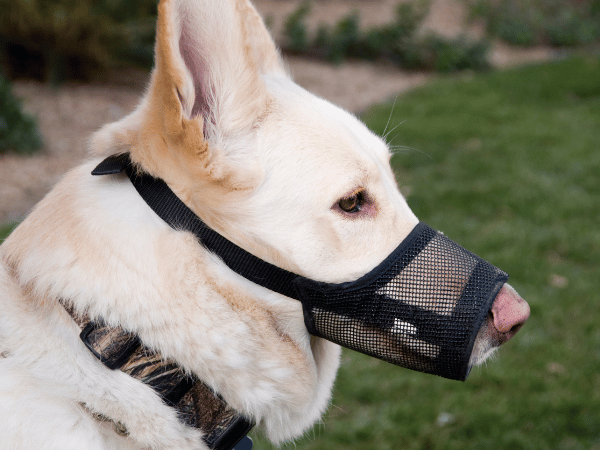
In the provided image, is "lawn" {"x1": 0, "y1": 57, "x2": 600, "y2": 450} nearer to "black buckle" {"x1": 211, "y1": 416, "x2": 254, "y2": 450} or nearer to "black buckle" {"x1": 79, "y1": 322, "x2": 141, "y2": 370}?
"black buckle" {"x1": 211, "y1": 416, "x2": 254, "y2": 450}

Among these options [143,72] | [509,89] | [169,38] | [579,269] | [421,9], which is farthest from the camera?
[421,9]

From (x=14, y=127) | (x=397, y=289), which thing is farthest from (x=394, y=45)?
(x=397, y=289)

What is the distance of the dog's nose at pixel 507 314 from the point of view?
1595mm

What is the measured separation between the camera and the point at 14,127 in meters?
5.47

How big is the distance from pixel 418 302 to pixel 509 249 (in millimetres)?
3492

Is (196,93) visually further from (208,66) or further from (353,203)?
(353,203)

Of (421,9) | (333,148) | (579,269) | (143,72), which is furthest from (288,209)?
(421,9)

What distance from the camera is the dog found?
144 centimetres

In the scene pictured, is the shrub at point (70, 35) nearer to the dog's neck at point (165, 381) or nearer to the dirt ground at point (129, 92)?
the dirt ground at point (129, 92)

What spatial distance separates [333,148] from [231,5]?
1.67ft

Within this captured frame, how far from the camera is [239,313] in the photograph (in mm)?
1576

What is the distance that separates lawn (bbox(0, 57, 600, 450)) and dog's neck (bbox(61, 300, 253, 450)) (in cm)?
125

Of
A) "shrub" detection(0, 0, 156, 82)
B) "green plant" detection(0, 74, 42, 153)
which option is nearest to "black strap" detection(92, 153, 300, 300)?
"green plant" detection(0, 74, 42, 153)

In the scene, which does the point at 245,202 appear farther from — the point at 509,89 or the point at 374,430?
the point at 509,89
